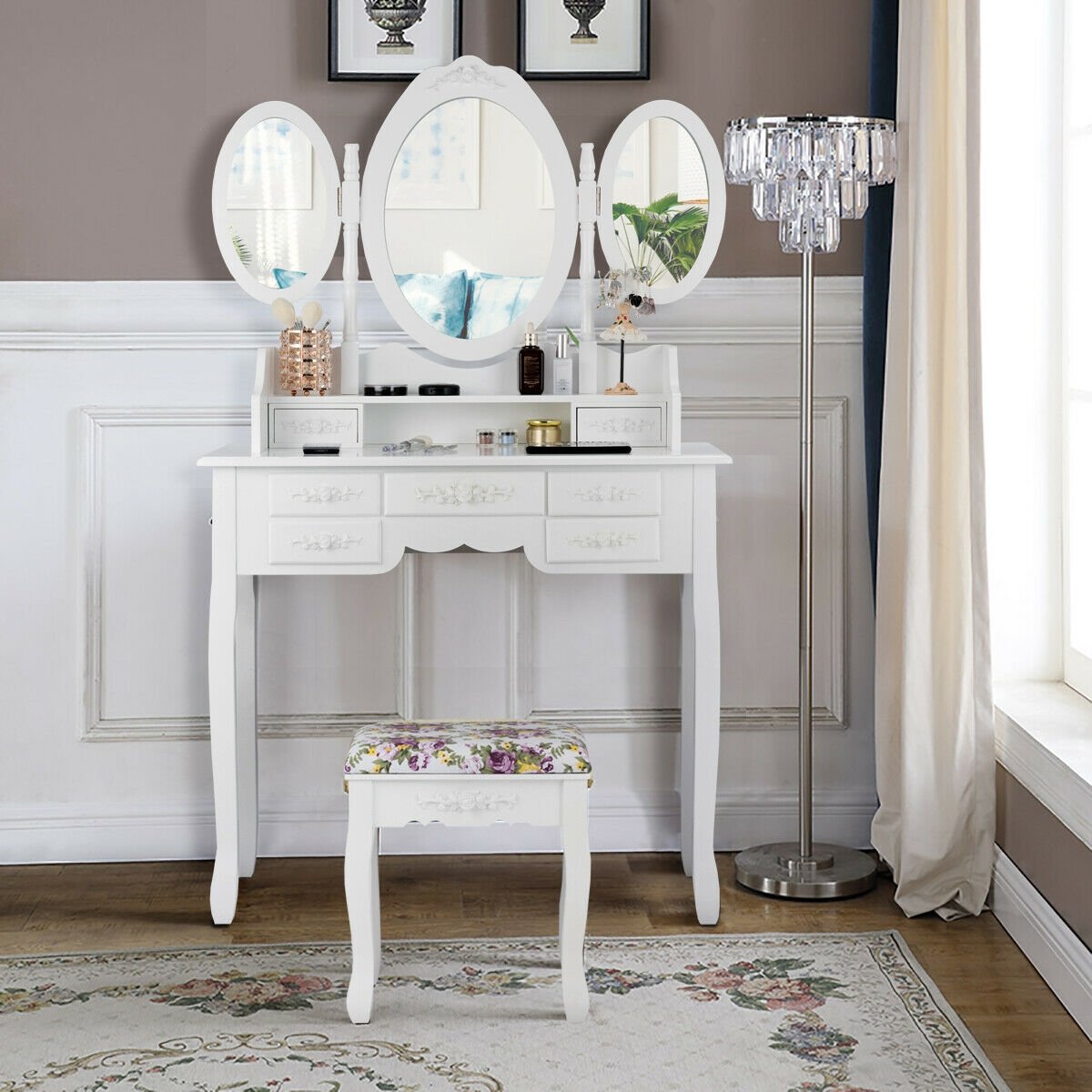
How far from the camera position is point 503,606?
327 cm

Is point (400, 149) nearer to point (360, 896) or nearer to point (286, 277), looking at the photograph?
point (286, 277)

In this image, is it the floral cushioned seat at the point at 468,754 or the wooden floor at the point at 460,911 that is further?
the wooden floor at the point at 460,911

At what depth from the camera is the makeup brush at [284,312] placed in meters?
3.02

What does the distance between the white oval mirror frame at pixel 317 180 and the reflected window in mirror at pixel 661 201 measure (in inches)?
23.6

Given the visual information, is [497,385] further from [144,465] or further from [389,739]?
[389,739]

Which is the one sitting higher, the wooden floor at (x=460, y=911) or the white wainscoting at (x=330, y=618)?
the white wainscoting at (x=330, y=618)

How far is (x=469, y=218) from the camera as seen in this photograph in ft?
10.3

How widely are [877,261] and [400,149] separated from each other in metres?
1.02

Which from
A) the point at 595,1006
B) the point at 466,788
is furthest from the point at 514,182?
the point at 595,1006

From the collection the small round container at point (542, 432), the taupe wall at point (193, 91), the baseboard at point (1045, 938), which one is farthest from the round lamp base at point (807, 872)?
the taupe wall at point (193, 91)

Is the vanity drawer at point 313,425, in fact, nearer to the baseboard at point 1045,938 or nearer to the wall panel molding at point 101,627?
the wall panel molding at point 101,627

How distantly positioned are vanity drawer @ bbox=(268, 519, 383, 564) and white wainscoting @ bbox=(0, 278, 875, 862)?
47cm

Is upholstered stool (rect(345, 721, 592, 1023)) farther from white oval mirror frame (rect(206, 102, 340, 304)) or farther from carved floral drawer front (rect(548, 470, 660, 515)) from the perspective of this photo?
white oval mirror frame (rect(206, 102, 340, 304))

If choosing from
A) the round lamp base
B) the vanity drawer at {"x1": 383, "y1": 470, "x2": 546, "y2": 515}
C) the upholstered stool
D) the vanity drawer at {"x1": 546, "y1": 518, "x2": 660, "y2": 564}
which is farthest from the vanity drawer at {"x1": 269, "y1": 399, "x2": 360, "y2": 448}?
the round lamp base
